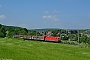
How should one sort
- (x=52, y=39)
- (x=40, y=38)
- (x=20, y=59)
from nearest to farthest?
(x=20, y=59) → (x=52, y=39) → (x=40, y=38)

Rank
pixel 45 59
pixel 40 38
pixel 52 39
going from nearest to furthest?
pixel 45 59 → pixel 52 39 → pixel 40 38

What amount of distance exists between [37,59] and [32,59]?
0.43 m

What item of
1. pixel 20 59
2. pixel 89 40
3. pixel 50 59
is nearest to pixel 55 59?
pixel 50 59

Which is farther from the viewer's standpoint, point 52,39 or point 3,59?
point 52,39

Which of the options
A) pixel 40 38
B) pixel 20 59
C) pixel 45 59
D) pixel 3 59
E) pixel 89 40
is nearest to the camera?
pixel 3 59

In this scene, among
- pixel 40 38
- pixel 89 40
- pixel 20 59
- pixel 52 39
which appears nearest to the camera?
pixel 20 59

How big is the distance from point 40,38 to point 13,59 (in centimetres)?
9766

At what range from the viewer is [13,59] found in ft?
43.5

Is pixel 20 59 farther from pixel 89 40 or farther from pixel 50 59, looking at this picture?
pixel 89 40

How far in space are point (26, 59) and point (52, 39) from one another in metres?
89.2

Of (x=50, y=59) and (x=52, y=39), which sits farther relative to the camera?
(x=52, y=39)

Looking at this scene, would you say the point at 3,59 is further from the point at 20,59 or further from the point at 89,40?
the point at 89,40

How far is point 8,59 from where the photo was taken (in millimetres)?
12836

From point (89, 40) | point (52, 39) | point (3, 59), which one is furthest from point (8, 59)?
point (89, 40)
